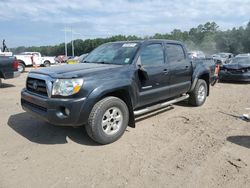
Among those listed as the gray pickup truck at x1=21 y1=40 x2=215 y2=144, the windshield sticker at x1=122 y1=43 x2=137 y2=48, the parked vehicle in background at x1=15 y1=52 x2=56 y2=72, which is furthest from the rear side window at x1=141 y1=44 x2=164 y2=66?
the parked vehicle in background at x1=15 y1=52 x2=56 y2=72

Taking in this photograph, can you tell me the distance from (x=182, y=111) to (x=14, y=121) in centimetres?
407

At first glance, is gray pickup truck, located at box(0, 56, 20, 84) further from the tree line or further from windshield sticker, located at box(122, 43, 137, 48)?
the tree line

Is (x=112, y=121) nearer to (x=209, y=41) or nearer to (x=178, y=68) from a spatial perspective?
(x=178, y=68)

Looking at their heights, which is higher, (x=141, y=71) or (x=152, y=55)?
(x=152, y=55)

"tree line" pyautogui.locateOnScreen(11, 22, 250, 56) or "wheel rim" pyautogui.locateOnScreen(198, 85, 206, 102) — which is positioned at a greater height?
"tree line" pyautogui.locateOnScreen(11, 22, 250, 56)

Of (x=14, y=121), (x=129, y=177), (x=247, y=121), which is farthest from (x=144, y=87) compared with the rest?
(x=14, y=121)

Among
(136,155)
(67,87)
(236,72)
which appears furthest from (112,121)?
(236,72)

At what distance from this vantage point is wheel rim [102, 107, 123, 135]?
14.0 ft

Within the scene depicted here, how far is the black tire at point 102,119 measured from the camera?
4.04 m

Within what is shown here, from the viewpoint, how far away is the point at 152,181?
3.19 m

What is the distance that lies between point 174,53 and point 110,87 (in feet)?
7.81

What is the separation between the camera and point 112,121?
4.37m

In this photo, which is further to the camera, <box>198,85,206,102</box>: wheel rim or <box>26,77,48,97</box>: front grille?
<box>198,85,206,102</box>: wheel rim

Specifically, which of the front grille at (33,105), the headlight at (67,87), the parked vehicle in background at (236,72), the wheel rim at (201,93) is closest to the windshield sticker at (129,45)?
the headlight at (67,87)
